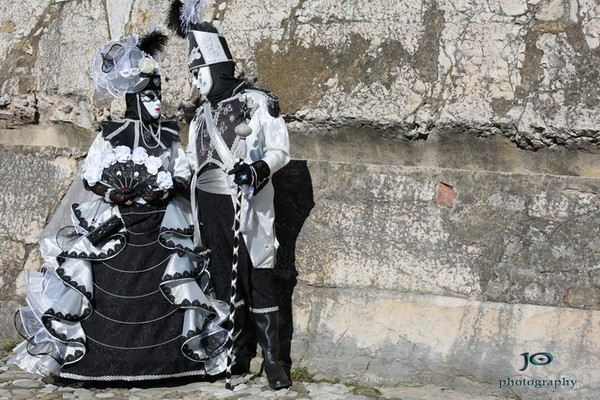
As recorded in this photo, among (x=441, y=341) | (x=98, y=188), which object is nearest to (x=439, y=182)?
(x=441, y=341)

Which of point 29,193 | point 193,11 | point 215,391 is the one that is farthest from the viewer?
point 29,193

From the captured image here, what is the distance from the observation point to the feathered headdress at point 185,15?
471 centimetres

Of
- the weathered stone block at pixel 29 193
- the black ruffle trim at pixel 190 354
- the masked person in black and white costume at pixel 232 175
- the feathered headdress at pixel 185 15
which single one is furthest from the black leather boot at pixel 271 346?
the weathered stone block at pixel 29 193

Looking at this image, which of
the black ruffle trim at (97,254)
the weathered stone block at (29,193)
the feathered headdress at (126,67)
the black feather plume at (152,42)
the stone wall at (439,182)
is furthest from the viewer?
the weathered stone block at (29,193)

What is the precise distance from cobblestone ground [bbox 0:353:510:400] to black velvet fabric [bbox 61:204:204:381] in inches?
3.0

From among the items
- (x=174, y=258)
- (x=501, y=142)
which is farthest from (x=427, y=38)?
(x=174, y=258)

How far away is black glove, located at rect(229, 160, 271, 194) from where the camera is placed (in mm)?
4352

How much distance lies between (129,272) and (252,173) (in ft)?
2.81

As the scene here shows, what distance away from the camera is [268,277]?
4.66 metres

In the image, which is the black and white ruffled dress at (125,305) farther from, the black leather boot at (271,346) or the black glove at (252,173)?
the black glove at (252,173)

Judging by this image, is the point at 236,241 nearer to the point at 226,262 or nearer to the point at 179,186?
the point at 226,262

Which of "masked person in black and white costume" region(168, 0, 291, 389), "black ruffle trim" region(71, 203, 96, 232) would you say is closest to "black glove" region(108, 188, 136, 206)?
"black ruffle trim" region(71, 203, 96, 232)

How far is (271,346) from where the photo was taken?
4.64m

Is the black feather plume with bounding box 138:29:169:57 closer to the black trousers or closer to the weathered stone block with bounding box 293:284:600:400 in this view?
the black trousers
